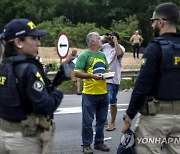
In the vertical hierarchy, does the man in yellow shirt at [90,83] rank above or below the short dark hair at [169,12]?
below

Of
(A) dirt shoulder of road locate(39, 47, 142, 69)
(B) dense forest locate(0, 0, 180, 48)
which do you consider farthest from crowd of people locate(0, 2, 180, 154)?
(B) dense forest locate(0, 0, 180, 48)

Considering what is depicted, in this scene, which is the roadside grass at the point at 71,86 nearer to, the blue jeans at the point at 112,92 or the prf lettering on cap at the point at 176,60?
the blue jeans at the point at 112,92

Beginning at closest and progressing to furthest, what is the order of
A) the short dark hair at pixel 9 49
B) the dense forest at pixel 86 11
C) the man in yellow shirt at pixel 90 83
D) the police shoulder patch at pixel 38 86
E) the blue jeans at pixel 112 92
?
1. the police shoulder patch at pixel 38 86
2. the short dark hair at pixel 9 49
3. the man in yellow shirt at pixel 90 83
4. the blue jeans at pixel 112 92
5. the dense forest at pixel 86 11

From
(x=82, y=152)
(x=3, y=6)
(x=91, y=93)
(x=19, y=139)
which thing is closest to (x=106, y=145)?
(x=82, y=152)

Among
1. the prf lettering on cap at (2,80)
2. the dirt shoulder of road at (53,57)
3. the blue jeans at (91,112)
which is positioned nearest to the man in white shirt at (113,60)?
the blue jeans at (91,112)

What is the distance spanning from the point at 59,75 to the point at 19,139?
0.66 m

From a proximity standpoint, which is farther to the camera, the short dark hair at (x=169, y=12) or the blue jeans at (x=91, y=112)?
the blue jeans at (x=91, y=112)

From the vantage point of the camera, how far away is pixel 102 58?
6.54 meters

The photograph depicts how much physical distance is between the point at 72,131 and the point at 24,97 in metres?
4.71

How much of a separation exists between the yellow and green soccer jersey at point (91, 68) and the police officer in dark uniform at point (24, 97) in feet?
9.00

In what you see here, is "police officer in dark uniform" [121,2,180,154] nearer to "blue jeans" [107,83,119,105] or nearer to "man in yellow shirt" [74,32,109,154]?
"man in yellow shirt" [74,32,109,154]

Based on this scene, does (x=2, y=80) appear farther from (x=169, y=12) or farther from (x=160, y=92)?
(x=169, y=12)

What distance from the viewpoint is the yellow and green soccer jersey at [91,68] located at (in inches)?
253

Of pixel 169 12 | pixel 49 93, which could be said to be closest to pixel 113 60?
pixel 169 12
